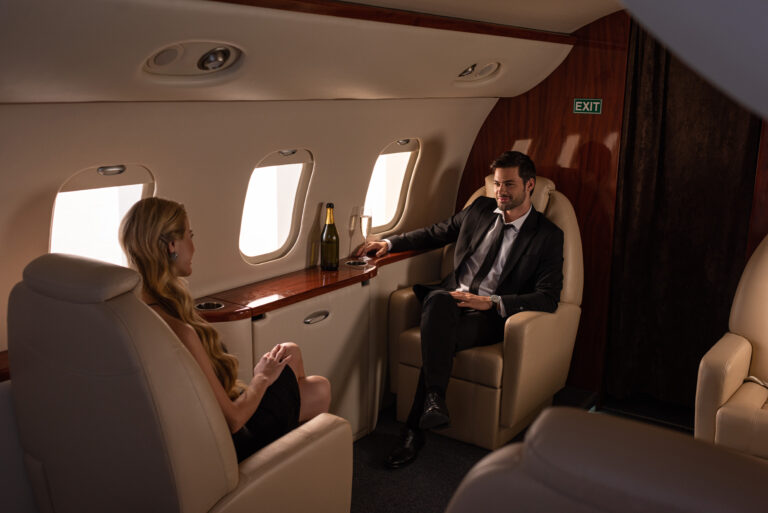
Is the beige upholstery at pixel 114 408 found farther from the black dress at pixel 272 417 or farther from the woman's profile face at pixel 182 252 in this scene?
the woman's profile face at pixel 182 252

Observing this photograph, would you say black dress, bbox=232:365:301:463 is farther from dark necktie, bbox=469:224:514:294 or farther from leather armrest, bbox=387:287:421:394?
dark necktie, bbox=469:224:514:294

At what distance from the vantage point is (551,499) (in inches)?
44.7

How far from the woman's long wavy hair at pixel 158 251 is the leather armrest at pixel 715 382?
215 centimetres

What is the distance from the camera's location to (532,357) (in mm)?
3793

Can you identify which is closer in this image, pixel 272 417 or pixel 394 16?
pixel 272 417

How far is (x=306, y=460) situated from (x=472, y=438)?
5.49ft

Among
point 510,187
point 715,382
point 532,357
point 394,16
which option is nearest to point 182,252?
point 394,16

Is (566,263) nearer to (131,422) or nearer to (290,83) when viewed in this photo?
(290,83)

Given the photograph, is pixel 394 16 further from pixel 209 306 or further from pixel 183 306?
pixel 209 306

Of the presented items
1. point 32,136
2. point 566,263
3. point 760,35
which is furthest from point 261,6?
point 566,263

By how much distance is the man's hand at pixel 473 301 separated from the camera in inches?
153

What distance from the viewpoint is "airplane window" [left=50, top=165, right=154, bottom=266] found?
290cm

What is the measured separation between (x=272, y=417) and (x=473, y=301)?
1.53m

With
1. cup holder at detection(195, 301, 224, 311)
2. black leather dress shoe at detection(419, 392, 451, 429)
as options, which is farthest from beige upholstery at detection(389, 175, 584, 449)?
cup holder at detection(195, 301, 224, 311)
